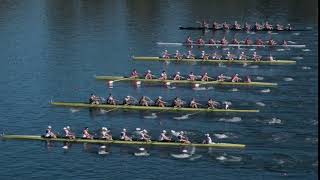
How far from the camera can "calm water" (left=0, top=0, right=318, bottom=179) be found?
39312 mm

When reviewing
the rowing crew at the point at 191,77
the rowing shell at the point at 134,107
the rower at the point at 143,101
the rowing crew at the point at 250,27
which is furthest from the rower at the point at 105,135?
the rowing crew at the point at 250,27

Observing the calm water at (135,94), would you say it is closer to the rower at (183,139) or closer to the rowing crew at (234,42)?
the rower at (183,139)

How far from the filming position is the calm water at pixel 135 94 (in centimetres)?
3931

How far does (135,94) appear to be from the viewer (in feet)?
183

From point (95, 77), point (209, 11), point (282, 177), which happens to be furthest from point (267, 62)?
point (209, 11)

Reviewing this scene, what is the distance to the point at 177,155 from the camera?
134ft

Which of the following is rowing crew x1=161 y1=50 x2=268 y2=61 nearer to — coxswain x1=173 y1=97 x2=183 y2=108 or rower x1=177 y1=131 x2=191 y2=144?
coxswain x1=173 y1=97 x2=183 y2=108

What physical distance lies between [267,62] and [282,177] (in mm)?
29901

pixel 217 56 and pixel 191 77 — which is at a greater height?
pixel 217 56

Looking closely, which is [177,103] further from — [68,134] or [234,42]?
[234,42]

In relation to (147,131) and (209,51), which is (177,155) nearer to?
(147,131)

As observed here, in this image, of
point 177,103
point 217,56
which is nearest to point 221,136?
point 177,103

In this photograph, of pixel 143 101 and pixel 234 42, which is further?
pixel 234 42

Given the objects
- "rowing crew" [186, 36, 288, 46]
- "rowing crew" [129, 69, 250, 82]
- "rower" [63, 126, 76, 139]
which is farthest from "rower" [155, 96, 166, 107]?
"rowing crew" [186, 36, 288, 46]
